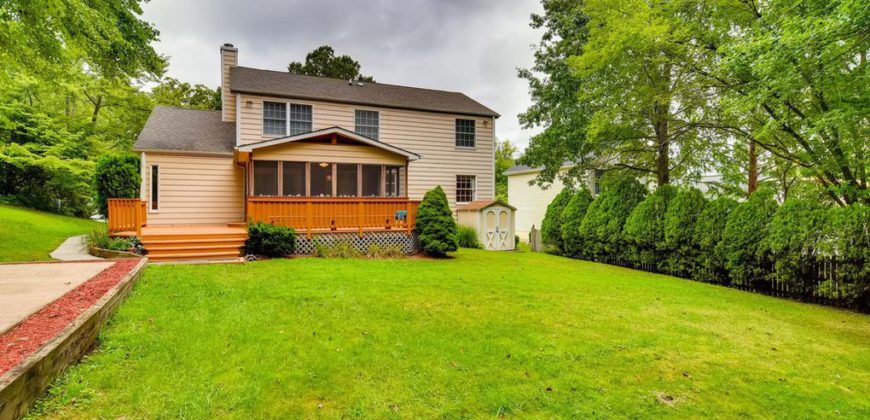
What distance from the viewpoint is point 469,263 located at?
1051 cm

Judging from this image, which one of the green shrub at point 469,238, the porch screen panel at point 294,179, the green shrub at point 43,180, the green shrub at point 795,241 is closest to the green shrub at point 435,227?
the green shrub at point 469,238

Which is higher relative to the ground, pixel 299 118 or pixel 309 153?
pixel 299 118

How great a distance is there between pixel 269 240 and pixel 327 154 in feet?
12.1

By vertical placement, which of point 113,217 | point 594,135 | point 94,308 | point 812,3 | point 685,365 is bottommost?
point 685,365

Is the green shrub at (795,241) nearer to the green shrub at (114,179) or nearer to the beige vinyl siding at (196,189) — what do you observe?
the beige vinyl siding at (196,189)

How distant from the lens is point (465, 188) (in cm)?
1669

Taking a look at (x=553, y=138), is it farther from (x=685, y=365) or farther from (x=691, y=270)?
(x=685, y=365)

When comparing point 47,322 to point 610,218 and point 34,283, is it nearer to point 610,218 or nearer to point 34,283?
point 34,283

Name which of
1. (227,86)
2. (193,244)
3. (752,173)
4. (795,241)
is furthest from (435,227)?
(752,173)

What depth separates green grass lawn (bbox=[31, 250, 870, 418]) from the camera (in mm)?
3059

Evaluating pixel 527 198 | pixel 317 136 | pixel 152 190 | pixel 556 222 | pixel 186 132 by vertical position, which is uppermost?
pixel 186 132

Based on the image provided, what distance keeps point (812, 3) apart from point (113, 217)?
1437 cm

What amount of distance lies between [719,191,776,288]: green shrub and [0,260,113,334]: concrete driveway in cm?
1204

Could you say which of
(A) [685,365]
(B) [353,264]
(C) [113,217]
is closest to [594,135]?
(B) [353,264]
